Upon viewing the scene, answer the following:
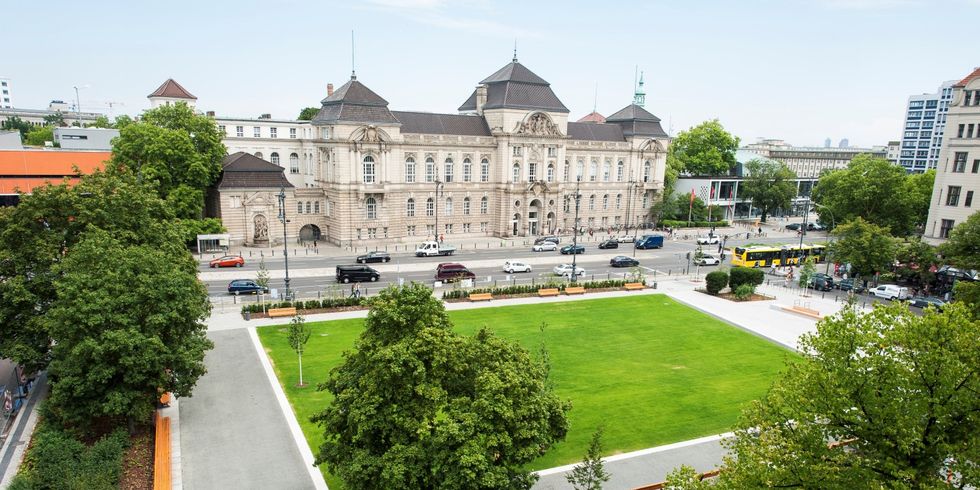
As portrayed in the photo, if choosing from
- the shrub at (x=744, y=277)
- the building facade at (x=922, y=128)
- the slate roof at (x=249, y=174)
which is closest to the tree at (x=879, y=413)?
the shrub at (x=744, y=277)

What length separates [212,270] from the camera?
59.1 meters

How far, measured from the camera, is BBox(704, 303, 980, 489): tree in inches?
567

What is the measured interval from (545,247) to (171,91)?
52158mm

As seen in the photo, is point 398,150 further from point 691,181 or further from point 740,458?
point 740,458

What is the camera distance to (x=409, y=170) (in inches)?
3049

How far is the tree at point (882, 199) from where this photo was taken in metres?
79.9

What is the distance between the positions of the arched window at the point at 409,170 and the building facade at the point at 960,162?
55573 millimetres

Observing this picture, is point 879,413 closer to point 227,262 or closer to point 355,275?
point 355,275

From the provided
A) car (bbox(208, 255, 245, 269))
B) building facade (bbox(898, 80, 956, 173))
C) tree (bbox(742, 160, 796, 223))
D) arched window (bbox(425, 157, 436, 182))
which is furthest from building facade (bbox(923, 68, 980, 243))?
building facade (bbox(898, 80, 956, 173))

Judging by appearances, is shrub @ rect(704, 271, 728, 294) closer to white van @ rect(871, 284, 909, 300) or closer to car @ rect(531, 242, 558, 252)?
white van @ rect(871, 284, 909, 300)

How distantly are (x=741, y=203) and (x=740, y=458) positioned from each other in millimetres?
104975

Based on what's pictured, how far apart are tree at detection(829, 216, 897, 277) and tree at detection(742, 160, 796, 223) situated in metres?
50.9

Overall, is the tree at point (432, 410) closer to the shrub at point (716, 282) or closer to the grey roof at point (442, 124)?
the shrub at point (716, 282)

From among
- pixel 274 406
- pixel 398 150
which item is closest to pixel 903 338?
pixel 274 406
